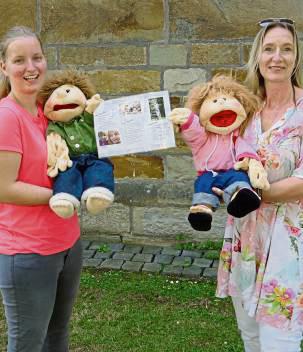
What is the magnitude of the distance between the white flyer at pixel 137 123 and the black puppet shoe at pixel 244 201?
37 centimetres

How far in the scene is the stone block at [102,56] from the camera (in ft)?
16.4

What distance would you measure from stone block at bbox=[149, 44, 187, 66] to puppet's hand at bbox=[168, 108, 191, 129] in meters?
2.50

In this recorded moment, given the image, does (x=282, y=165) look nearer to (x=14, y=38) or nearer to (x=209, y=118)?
(x=209, y=118)

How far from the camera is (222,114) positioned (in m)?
2.53

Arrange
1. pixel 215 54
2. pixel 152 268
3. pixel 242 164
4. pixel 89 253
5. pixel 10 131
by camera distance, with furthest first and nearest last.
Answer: pixel 89 253
pixel 215 54
pixel 152 268
pixel 242 164
pixel 10 131

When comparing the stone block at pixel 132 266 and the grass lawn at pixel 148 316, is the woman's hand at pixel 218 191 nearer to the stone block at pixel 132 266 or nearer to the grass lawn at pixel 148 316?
the grass lawn at pixel 148 316

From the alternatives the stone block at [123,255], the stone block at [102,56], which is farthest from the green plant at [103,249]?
the stone block at [102,56]

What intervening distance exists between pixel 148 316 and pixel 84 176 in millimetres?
1764

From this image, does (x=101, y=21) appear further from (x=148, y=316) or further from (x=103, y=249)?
(x=148, y=316)

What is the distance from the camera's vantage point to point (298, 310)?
8.16ft

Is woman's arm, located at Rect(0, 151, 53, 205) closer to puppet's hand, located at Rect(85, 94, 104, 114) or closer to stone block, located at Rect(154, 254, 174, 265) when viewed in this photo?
puppet's hand, located at Rect(85, 94, 104, 114)

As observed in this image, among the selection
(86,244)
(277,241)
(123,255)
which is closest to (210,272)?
(123,255)

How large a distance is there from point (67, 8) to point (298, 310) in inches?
138

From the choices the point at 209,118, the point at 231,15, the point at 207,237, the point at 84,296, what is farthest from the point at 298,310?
the point at 231,15
